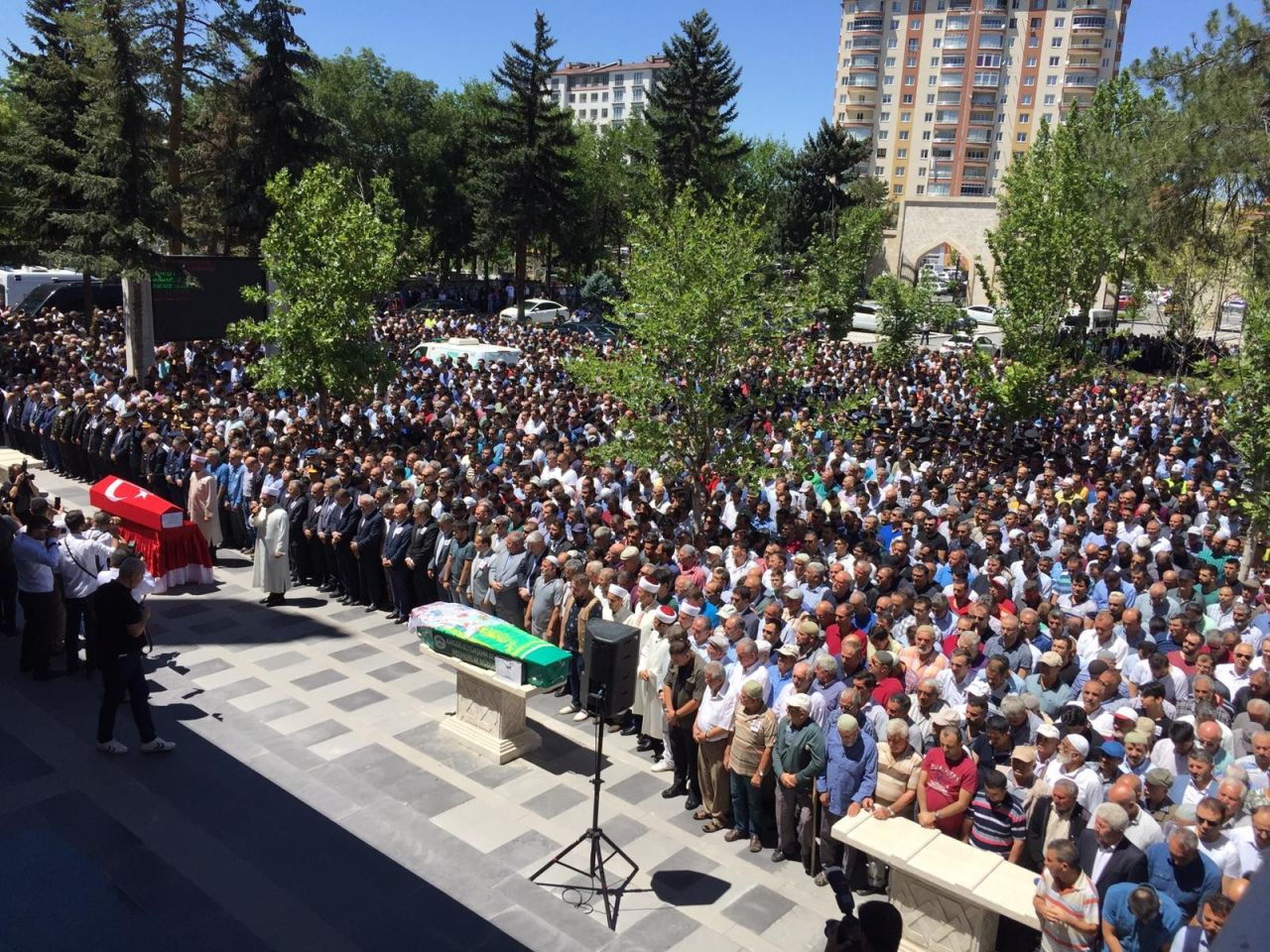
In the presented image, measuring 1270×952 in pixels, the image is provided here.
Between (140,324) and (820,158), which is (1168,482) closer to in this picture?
(140,324)

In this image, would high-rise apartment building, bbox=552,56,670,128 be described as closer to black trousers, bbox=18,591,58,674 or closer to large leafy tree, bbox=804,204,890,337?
large leafy tree, bbox=804,204,890,337

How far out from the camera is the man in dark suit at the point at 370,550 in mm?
11258

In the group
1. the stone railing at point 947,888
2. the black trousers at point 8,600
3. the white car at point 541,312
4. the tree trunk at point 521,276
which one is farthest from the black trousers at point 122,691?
the white car at point 541,312

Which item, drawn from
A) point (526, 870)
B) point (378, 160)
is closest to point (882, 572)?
point (526, 870)

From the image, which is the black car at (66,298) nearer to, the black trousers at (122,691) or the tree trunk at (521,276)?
the tree trunk at (521,276)

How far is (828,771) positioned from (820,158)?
A: 48512mm

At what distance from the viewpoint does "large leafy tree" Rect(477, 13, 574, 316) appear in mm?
41406

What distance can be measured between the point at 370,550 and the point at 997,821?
772cm

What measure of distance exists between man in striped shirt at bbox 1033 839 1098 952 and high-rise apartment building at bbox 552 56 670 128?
122 metres

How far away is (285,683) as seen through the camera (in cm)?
936

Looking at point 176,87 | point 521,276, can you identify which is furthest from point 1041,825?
point 521,276

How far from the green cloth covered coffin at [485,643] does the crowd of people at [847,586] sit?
0.37 metres

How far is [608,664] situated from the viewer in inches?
251

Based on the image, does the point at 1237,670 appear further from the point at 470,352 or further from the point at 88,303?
the point at 88,303
